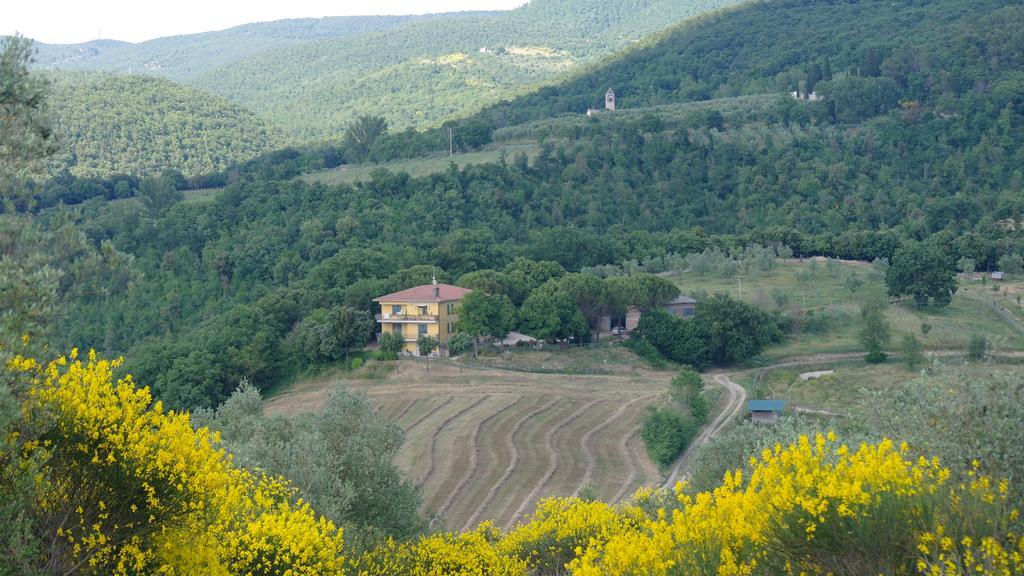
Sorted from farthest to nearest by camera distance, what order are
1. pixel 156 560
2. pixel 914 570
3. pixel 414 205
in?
1. pixel 414 205
2. pixel 156 560
3. pixel 914 570

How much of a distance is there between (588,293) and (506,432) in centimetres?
1735

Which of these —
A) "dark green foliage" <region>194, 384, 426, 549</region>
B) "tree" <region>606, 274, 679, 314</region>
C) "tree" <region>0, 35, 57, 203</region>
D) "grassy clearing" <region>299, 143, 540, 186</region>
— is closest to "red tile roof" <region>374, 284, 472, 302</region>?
"tree" <region>606, 274, 679, 314</region>

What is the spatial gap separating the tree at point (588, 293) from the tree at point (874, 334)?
46.9ft

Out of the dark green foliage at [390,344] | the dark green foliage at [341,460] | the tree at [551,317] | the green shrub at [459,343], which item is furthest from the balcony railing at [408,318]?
the dark green foliage at [341,460]

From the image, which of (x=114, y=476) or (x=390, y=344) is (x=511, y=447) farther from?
(x=114, y=476)

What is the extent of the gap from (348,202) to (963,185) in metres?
56.6

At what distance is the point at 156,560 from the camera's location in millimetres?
11242

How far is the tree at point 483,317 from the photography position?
55750 mm

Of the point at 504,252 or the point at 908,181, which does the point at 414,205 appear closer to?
the point at 504,252

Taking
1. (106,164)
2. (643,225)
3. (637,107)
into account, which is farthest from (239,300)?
(637,107)

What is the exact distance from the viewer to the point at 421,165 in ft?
330

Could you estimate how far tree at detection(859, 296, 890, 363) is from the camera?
52.7m

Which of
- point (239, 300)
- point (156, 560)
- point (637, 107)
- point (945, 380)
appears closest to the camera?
point (156, 560)

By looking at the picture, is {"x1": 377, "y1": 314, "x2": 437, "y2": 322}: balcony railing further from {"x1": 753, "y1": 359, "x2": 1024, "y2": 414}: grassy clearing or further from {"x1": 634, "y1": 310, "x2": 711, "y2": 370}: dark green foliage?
{"x1": 753, "y1": 359, "x2": 1024, "y2": 414}: grassy clearing
